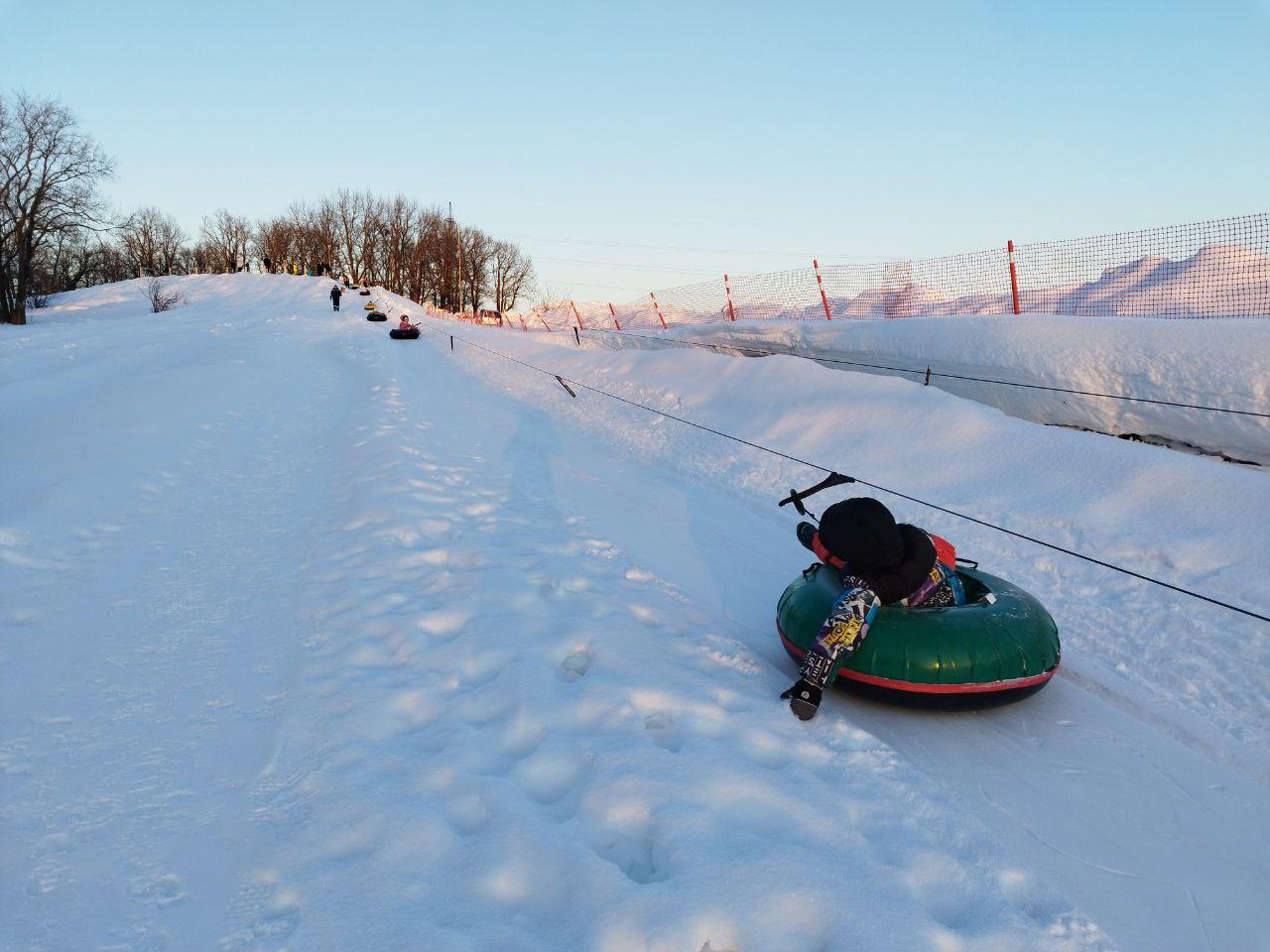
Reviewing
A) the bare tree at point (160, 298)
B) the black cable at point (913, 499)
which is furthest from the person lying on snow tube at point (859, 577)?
the bare tree at point (160, 298)

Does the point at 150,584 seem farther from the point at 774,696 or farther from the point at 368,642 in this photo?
the point at 774,696

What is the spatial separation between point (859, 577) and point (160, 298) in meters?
46.5

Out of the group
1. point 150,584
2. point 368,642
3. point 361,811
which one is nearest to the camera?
point 361,811

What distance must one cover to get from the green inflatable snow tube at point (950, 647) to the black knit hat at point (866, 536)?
0.28 m

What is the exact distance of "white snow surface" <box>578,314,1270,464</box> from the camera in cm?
788

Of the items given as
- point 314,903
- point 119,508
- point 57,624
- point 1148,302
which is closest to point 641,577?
point 314,903

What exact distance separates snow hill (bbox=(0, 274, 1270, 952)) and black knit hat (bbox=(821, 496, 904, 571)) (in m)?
0.82

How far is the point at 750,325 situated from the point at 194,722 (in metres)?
13.4

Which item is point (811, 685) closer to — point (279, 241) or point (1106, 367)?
point (1106, 367)

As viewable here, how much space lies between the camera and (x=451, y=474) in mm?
7484

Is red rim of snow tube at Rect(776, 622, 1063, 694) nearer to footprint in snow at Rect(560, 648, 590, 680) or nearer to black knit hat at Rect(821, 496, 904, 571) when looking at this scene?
black knit hat at Rect(821, 496, 904, 571)

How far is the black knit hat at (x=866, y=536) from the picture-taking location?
368 centimetres

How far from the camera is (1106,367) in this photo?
8984 millimetres

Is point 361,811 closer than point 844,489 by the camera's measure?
Yes
